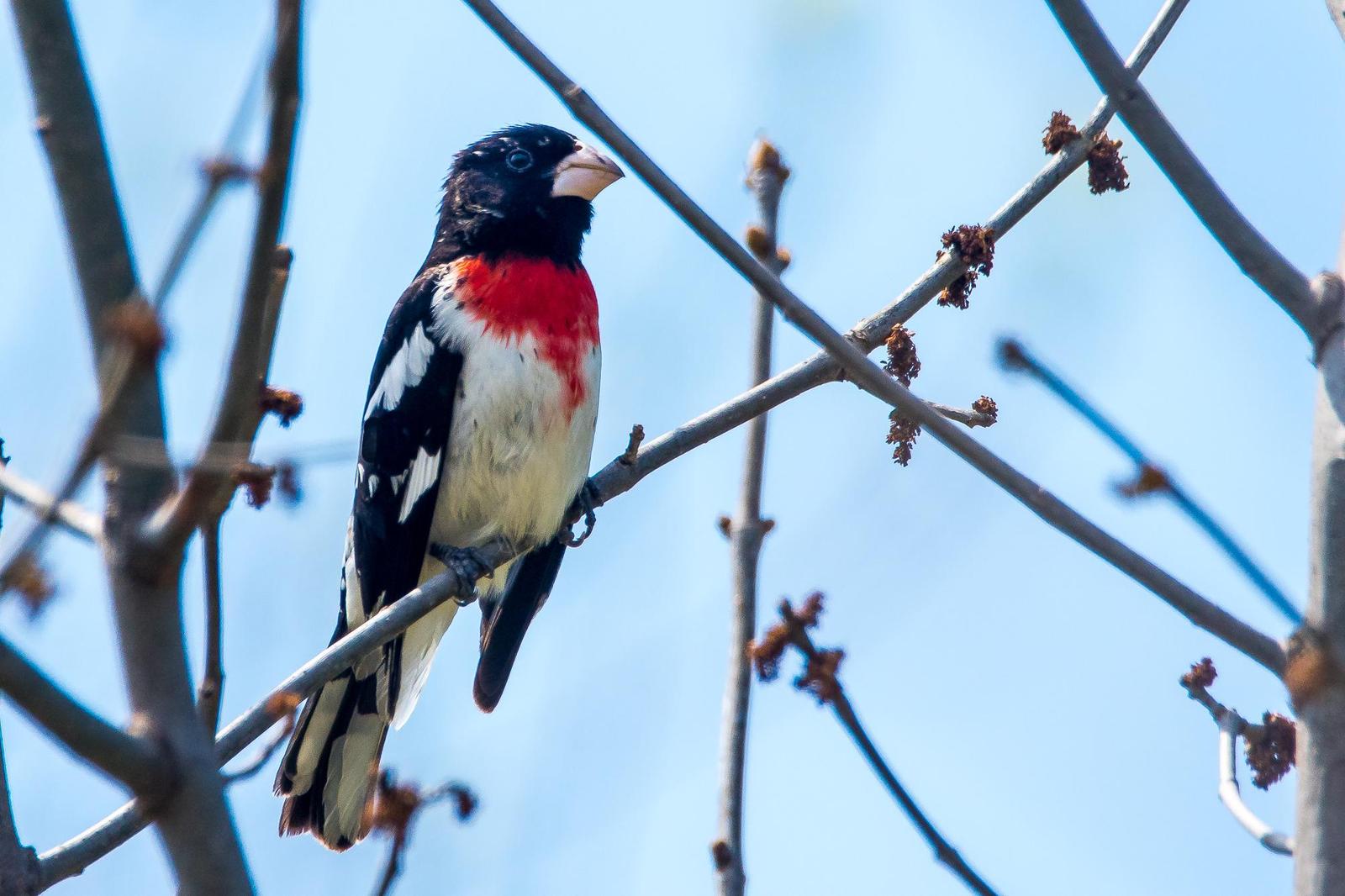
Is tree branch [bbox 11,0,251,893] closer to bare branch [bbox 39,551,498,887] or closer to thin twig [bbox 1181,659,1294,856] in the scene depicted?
bare branch [bbox 39,551,498,887]

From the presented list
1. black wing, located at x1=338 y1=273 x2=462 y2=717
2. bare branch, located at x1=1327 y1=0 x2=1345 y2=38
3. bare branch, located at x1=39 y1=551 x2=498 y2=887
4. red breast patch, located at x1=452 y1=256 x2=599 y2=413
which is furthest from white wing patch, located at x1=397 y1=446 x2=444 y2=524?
bare branch, located at x1=1327 y1=0 x2=1345 y2=38

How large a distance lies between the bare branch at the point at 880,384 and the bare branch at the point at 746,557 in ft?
1.37

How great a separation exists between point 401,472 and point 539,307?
0.74m

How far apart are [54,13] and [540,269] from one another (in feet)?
10.4

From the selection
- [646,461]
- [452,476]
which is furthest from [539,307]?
[646,461]

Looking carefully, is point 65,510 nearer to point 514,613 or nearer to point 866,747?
point 866,747

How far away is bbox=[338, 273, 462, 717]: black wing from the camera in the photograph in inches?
187

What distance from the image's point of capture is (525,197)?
5406 millimetres

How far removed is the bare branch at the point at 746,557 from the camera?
3004 mm

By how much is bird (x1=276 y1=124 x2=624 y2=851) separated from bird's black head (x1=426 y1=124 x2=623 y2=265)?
0.27 feet

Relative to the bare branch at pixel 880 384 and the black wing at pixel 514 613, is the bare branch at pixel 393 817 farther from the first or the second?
the black wing at pixel 514 613

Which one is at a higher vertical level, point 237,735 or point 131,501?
point 237,735

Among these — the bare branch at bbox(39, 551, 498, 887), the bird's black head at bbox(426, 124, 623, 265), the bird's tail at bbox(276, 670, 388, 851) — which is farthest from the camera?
the bird's black head at bbox(426, 124, 623, 265)

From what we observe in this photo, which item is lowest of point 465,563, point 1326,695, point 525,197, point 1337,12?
point 1326,695
